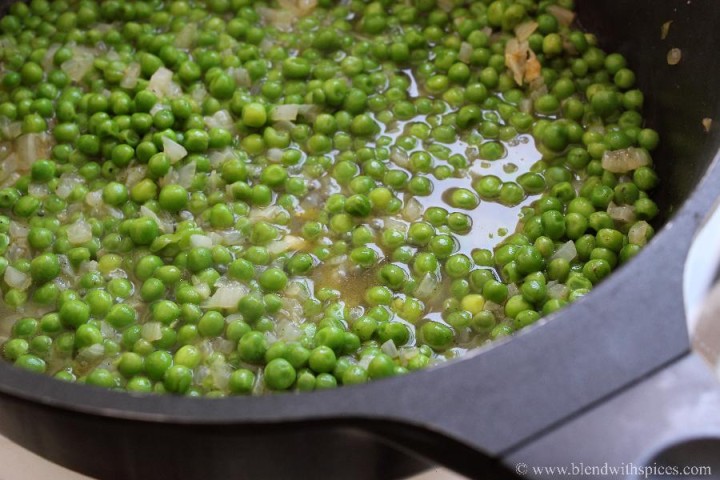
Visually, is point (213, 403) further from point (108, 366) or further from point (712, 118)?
point (712, 118)

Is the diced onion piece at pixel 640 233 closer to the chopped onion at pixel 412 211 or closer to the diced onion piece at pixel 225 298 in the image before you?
the chopped onion at pixel 412 211

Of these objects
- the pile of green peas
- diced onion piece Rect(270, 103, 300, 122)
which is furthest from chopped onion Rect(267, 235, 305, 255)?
diced onion piece Rect(270, 103, 300, 122)

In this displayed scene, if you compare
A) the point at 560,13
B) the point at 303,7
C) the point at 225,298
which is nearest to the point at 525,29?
the point at 560,13

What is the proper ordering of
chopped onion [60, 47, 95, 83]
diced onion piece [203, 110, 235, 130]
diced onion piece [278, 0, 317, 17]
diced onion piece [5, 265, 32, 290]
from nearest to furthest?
1. diced onion piece [5, 265, 32, 290]
2. diced onion piece [203, 110, 235, 130]
3. chopped onion [60, 47, 95, 83]
4. diced onion piece [278, 0, 317, 17]

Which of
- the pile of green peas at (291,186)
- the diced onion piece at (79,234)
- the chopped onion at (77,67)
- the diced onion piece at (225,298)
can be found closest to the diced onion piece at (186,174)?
the pile of green peas at (291,186)

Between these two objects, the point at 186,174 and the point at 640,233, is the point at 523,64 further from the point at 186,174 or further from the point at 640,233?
the point at 186,174

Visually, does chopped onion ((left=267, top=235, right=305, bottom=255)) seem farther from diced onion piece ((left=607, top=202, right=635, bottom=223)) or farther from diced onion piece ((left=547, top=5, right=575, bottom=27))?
diced onion piece ((left=547, top=5, right=575, bottom=27))
